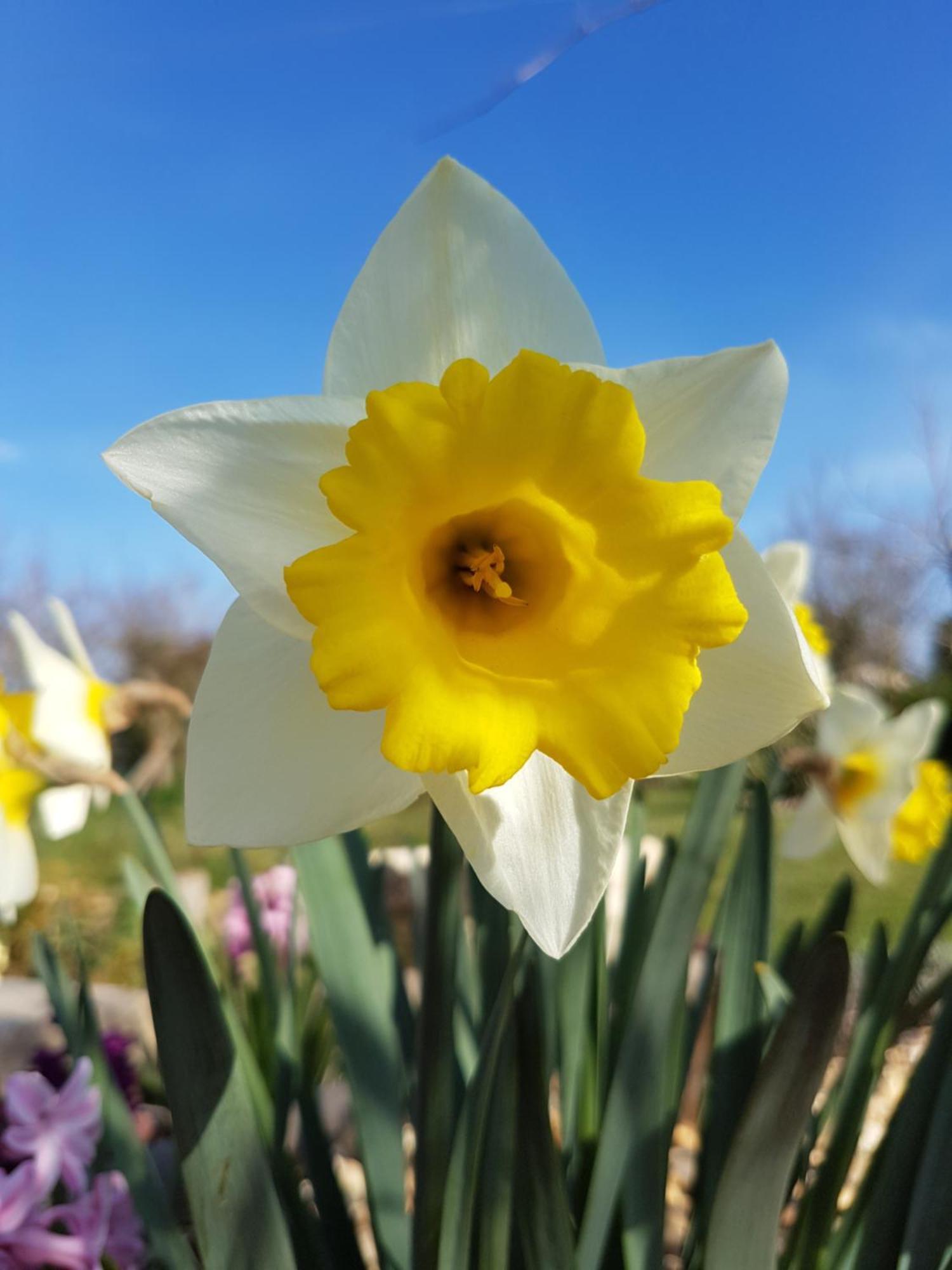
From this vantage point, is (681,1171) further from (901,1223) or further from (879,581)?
(879,581)

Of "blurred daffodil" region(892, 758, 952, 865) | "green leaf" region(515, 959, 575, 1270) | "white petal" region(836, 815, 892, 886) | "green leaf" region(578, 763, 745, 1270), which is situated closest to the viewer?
"green leaf" region(515, 959, 575, 1270)

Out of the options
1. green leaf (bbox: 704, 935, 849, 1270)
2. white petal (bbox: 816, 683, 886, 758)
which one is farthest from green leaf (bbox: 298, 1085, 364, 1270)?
white petal (bbox: 816, 683, 886, 758)

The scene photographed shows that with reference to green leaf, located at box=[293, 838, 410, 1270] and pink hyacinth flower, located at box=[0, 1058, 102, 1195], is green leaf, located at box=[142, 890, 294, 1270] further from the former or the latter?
pink hyacinth flower, located at box=[0, 1058, 102, 1195]

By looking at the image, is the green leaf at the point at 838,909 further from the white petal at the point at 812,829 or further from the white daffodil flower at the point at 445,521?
the white daffodil flower at the point at 445,521

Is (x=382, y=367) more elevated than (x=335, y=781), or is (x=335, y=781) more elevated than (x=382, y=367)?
(x=382, y=367)

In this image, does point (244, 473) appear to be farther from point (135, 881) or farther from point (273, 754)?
point (135, 881)

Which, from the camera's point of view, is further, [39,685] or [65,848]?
[65,848]

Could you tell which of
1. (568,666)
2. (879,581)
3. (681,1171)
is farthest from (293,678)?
(879,581)
